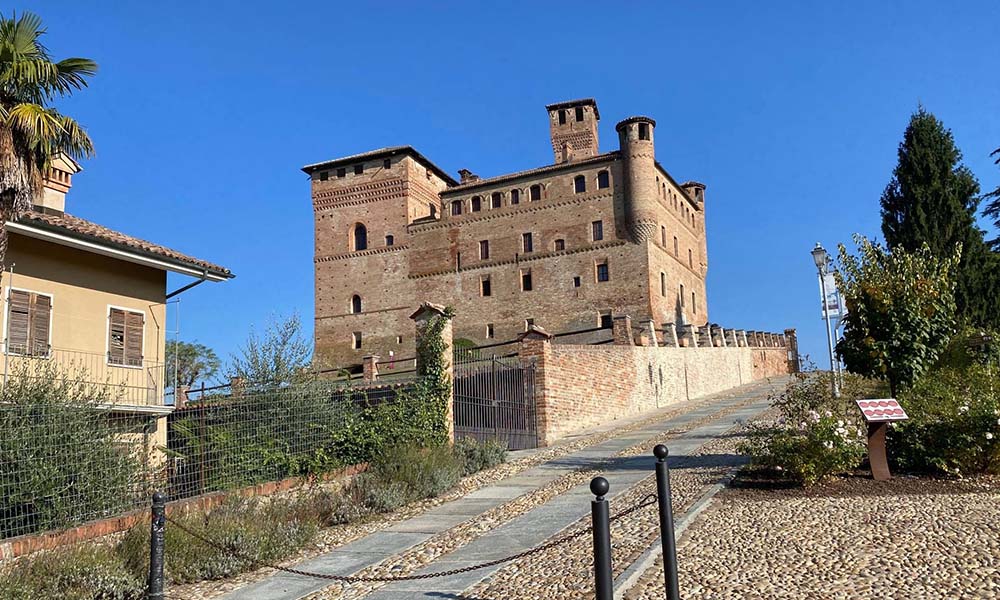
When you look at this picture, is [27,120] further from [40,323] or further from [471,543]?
[471,543]

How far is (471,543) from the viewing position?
306 inches

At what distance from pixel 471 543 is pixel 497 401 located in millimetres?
8214

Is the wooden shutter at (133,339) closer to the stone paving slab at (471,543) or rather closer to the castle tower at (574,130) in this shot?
the stone paving slab at (471,543)

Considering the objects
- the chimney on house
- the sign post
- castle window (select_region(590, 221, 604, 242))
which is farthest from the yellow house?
castle window (select_region(590, 221, 604, 242))

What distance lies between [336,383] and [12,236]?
6.93m

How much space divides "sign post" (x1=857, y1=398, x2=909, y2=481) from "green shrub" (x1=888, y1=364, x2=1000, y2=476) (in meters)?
0.54

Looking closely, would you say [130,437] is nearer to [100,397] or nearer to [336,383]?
[100,397]

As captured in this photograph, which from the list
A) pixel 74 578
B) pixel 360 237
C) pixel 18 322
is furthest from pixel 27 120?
pixel 360 237

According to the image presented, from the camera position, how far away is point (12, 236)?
14148mm

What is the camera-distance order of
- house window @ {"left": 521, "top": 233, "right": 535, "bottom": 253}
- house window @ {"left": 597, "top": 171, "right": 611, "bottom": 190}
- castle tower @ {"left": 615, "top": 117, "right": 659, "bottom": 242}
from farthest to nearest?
house window @ {"left": 521, "top": 233, "right": 535, "bottom": 253} < house window @ {"left": 597, "top": 171, "right": 611, "bottom": 190} < castle tower @ {"left": 615, "top": 117, "right": 659, "bottom": 242}

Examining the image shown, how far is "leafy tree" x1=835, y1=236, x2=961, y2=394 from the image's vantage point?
34.9ft

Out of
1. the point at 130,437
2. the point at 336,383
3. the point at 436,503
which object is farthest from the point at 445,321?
the point at 130,437

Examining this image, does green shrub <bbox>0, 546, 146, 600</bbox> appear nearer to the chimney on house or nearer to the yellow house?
the yellow house

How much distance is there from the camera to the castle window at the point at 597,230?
48.2m
